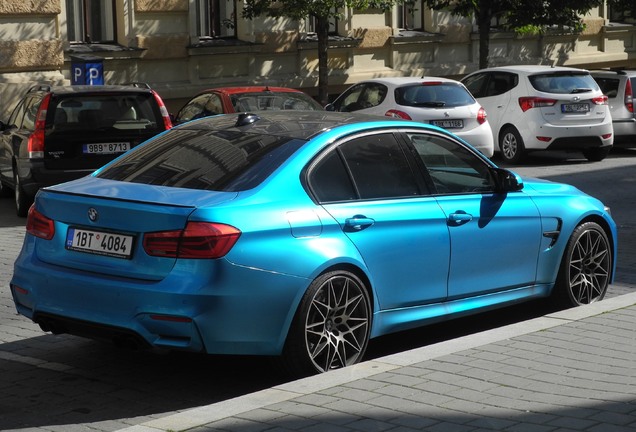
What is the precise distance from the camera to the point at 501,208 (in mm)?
7930

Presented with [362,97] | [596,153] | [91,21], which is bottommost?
[596,153]

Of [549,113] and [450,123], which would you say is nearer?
[450,123]

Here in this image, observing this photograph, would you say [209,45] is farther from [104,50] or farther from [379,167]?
[379,167]

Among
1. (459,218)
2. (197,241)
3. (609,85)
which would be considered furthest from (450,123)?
(197,241)

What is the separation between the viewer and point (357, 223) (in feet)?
22.8

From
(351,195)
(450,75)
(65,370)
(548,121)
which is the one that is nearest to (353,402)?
(351,195)

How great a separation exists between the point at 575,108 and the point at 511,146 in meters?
1.24

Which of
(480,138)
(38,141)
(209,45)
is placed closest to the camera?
(38,141)

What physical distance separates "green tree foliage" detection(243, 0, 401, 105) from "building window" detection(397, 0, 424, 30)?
4.76 m

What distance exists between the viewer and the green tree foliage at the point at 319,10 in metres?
22.8

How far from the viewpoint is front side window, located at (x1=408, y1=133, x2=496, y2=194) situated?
772cm

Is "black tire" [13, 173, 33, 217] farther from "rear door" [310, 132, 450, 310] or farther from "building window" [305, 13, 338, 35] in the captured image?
"building window" [305, 13, 338, 35]

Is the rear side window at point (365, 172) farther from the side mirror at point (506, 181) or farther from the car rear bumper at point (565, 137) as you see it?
the car rear bumper at point (565, 137)

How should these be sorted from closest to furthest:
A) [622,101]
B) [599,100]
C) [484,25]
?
[599,100] < [622,101] < [484,25]
